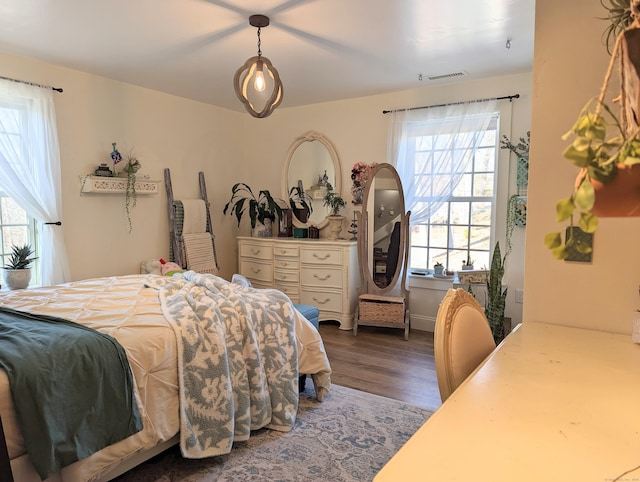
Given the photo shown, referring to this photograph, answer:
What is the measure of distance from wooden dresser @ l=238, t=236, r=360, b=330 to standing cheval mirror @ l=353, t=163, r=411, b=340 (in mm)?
164

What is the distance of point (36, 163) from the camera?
3516 millimetres

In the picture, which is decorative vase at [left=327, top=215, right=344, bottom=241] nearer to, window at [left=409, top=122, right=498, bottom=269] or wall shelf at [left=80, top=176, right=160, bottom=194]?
window at [left=409, top=122, right=498, bottom=269]

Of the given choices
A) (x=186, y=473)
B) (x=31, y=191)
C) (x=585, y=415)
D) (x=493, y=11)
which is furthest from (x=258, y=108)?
(x=585, y=415)

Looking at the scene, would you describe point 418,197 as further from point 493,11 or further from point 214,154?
point 214,154

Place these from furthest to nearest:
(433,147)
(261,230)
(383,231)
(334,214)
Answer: (261,230)
(334,214)
(383,231)
(433,147)

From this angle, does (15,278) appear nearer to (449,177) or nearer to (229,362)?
(229,362)

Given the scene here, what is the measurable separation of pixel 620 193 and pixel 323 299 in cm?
412

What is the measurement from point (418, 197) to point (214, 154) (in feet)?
8.10

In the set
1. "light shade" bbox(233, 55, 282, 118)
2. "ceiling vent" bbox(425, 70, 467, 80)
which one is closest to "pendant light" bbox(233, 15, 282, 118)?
"light shade" bbox(233, 55, 282, 118)

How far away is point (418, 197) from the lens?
4.45 metres

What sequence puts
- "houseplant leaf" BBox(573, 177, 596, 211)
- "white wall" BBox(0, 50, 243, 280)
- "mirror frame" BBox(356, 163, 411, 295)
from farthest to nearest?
"mirror frame" BBox(356, 163, 411, 295) → "white wall" BBox(0, 50, 243, 280) → "houseplant leaf" BBox(573, 177, 596, 211)

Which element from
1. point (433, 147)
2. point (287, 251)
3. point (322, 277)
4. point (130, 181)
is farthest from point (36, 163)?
point (433, 147)

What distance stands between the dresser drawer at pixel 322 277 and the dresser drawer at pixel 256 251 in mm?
506

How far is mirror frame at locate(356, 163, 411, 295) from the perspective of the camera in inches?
172
